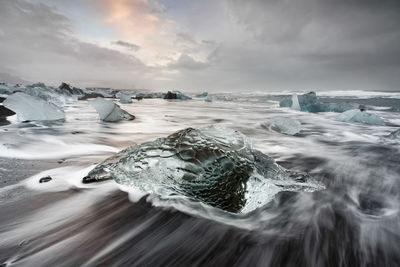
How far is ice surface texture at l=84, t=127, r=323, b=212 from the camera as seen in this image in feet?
3.41

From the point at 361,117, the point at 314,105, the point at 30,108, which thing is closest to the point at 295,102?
the point at 314,105

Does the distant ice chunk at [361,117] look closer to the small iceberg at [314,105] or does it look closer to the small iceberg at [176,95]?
the small iceberg at [314,105]

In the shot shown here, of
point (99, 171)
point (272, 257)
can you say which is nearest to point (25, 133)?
→ point (99, 171)

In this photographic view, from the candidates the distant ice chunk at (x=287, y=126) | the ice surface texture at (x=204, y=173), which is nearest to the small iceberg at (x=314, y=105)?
the distant ice chunk at (x=287, y=126)

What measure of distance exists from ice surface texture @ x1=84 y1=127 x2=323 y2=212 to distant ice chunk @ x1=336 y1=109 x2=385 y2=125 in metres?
4.77

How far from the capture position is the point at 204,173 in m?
1.09

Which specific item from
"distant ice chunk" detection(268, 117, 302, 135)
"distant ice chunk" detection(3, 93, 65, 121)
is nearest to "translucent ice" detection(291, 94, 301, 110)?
"distant ice chunk" detection(268, 117, 302, 135)

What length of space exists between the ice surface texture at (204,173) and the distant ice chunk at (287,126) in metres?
2.05

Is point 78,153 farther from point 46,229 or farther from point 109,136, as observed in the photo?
point 46,229

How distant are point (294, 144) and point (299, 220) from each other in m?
1.81

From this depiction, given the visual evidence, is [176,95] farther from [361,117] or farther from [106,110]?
[361,117]

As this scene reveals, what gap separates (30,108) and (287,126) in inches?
181

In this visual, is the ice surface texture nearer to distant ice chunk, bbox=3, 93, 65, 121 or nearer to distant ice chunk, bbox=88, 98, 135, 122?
distant ice chunk, bbox=88, 98, 135, 122

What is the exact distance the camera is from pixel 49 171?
136 cm
